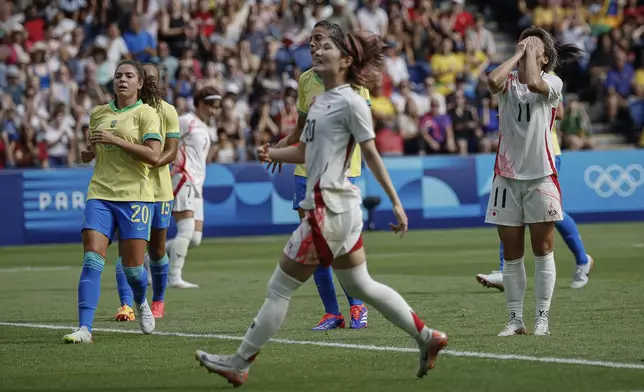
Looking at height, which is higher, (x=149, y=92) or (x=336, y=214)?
(x=149, y=92)

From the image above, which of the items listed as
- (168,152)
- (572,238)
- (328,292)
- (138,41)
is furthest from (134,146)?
(138,41)

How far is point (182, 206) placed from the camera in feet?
48.7

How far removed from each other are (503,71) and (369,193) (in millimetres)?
14795

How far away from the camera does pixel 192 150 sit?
48.2 ft

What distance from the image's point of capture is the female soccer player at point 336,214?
7277 millimetres

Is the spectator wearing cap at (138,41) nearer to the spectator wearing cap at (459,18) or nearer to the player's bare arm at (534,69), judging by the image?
the spectator wearing cap at (459,18)

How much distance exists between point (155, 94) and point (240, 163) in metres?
12.9

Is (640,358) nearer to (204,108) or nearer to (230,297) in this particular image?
(230,297)

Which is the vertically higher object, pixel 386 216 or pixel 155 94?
pixel 155 94

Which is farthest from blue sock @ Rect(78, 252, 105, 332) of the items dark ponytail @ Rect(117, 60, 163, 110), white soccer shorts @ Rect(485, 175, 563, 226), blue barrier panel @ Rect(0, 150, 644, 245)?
blue barrier panel @ Rect(0, 150, 644, 245)

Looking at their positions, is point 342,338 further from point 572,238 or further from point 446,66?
point 446,66

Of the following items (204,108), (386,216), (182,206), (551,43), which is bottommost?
(386,216)

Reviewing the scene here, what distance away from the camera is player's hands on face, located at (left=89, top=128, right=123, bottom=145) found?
9516 millimetres

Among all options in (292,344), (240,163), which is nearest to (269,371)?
(292,344)
